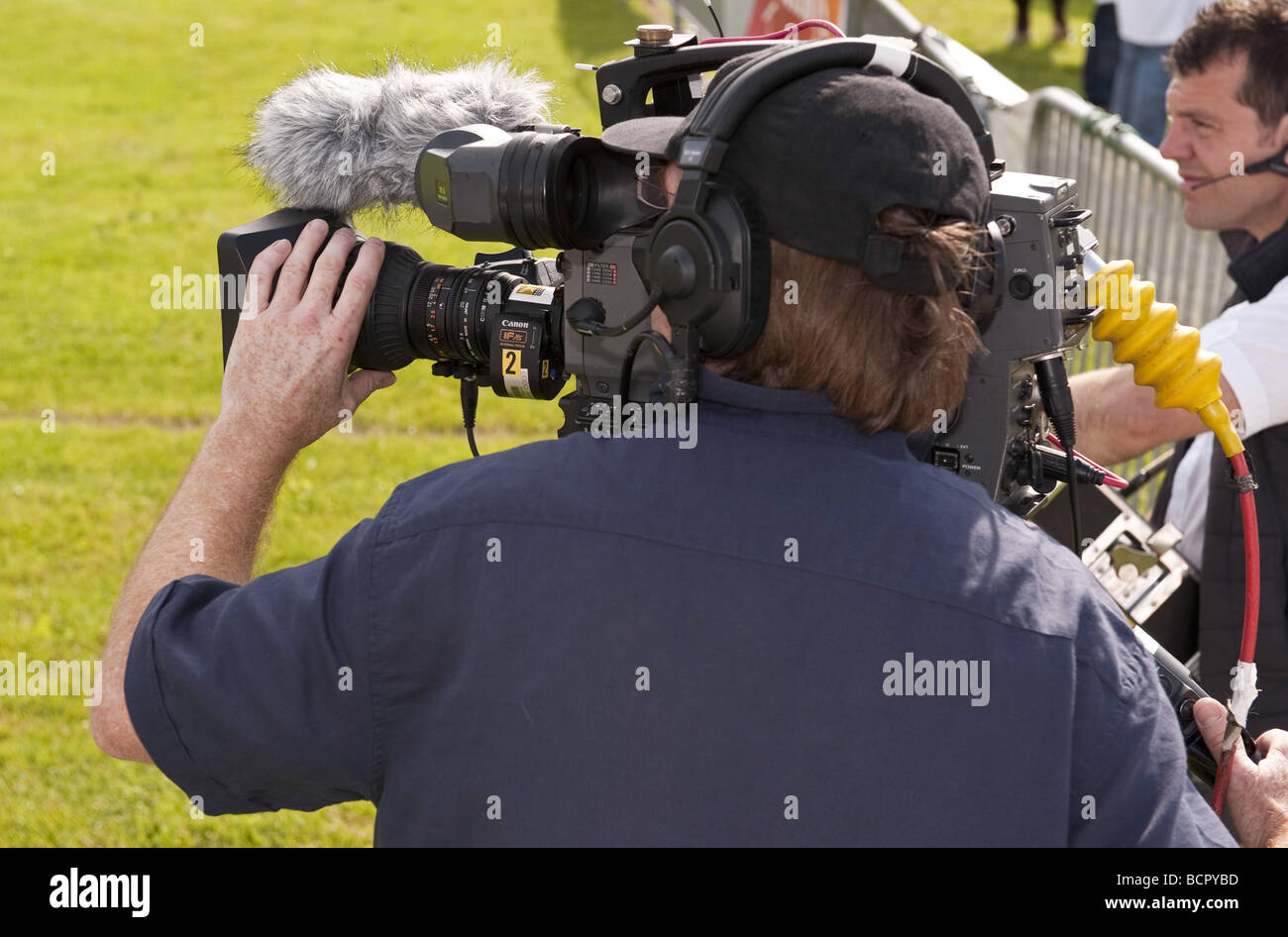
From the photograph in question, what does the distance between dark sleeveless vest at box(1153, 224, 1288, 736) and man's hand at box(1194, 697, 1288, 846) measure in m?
0.69

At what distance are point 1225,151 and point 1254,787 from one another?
179 centimetres

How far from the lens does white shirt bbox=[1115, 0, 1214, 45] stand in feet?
22.1

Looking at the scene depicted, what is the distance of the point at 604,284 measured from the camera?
6.17ft

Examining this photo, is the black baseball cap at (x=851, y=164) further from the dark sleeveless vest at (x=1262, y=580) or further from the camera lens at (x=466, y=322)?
the dark sleeveless vest at (x=1262, y=580)

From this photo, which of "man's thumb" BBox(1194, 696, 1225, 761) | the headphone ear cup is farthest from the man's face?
the headphone ear cup

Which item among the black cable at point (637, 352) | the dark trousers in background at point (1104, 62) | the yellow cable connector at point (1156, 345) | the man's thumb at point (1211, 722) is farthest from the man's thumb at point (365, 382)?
the dark trousers in background at point (1104, 62)

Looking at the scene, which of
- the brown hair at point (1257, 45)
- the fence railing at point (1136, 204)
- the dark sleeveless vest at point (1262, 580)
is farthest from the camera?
the fence railing at point (1136, 204)

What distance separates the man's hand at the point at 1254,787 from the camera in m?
1.74

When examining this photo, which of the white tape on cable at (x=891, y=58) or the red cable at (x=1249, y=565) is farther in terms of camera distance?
the red cable at (x=1249, y=565)

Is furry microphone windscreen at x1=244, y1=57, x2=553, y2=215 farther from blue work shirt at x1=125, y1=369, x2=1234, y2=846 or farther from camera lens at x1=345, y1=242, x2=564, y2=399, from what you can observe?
blue work shirt at x1=125, y1=369, x2=1234, y2=846

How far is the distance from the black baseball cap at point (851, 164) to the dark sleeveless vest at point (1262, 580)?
4.63 ft

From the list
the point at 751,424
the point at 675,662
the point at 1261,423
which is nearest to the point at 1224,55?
the point at 1261,423

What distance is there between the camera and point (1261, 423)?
2.61m

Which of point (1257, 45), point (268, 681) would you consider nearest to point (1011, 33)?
point (1257, 45)
